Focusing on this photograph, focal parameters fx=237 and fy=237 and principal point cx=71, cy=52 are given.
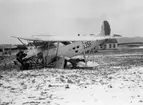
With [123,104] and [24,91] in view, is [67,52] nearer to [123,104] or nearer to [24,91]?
[24,91]

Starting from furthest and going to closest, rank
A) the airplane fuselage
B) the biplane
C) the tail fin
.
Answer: the tail fin
the airplane fuselage
the biplane

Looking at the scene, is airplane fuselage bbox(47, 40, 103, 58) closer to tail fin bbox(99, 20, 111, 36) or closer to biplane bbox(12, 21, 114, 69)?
→ biplane bbox(12, 21, 114, 69)

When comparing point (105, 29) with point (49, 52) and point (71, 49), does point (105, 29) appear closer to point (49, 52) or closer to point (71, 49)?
point (71, 49)

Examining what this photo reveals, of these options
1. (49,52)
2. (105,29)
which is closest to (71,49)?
(49,52)

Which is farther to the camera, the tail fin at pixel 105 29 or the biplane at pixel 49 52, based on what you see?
the tail fin at pixel 105 29

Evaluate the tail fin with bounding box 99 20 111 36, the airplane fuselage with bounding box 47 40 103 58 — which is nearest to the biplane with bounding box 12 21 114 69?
the airplane fuselage with bounding box 47 40 103 58

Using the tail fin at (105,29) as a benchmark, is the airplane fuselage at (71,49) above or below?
below

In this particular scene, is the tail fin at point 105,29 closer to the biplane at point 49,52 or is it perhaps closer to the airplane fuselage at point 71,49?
the airplane fuselage at point 71,49

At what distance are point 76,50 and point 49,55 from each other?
2633mm

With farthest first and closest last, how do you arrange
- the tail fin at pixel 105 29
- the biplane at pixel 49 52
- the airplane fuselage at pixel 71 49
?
the tail fin at pixel 105 29, the airplane fuselage at pixel 71 49, the biplane at pixel 49 52

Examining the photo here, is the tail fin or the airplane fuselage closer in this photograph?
the airplane fuselage

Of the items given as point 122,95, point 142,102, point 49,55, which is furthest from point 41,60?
point 142,102

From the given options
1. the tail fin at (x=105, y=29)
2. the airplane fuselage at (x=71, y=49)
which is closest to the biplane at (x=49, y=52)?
the airplane fuselage at (x=71, y=49)

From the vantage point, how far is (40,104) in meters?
6.69
